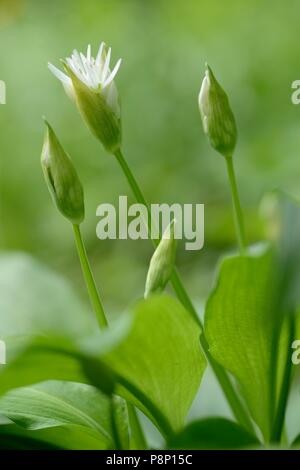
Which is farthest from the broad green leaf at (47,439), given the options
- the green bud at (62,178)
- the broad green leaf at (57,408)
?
the green bud at (62,178)

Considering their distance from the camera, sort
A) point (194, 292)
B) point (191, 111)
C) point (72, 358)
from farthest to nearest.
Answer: point (191, 111)
point (194, 292)
point (72, 358)

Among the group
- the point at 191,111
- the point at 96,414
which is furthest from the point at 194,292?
the point at 96,414

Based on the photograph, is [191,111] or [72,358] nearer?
[72,358]

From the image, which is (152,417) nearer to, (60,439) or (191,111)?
(60,439)

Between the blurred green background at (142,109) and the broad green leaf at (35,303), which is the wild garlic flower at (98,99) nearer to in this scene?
the broad green leaf at (35,303)

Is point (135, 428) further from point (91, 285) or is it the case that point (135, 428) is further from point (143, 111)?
point (143, 111)

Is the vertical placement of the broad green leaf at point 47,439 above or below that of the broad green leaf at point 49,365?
below

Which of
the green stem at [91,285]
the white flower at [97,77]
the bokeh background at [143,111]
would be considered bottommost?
the green stem at [91,285]
